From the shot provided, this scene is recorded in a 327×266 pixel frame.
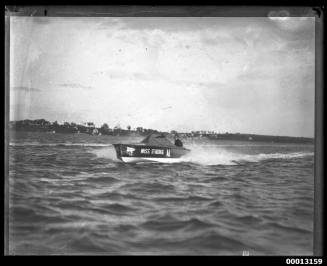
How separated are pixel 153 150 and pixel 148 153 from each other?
0.05 meters

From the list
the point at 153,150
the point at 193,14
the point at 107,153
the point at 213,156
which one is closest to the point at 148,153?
the point at 153,150

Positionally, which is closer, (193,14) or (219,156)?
(193,14)

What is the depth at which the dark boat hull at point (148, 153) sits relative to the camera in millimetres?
2359

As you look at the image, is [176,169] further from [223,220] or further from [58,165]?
[58,165]

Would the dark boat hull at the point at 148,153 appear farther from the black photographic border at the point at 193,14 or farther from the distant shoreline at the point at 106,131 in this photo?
the black photographic border at the point at 193,14

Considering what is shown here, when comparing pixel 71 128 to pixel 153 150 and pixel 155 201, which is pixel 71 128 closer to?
pixel 153 150

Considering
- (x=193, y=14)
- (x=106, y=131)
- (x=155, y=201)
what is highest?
(x=193, y=14)

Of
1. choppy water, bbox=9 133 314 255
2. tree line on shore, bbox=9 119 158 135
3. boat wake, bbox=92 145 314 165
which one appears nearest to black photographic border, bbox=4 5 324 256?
choppy water, bbox=9 133 314 255

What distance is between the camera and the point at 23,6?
2260mm

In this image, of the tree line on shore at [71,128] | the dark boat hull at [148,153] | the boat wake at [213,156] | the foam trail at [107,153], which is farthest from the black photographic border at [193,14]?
the dark boat hull at [148,153]

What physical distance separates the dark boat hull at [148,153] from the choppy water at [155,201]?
5 cm

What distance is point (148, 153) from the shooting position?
2379mm

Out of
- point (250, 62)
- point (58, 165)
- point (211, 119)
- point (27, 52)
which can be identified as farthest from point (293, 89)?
point (27, 52)

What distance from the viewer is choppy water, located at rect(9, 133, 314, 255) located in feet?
7.17
